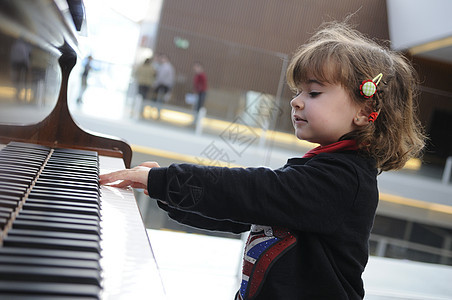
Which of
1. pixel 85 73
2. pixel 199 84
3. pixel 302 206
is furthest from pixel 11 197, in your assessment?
pixel 199 84

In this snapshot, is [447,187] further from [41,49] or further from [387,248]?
[41,49]

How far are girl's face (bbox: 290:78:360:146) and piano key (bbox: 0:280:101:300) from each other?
757 millimetres

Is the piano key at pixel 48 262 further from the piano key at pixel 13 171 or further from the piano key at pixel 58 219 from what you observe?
the piano key at pixel 13 171

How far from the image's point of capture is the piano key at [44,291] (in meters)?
0.49

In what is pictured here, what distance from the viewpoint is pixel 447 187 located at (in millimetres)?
4551

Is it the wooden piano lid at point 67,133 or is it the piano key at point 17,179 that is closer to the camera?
→ the piano key at point 17,179

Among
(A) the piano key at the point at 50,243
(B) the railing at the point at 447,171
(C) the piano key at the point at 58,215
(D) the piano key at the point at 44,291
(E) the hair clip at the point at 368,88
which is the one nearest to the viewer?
(D) the piano key at the point at 44,291

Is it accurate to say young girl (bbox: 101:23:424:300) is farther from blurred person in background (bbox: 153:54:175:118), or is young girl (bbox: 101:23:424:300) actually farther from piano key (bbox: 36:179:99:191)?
blurred person in background (bbox: 153:54:175:118)

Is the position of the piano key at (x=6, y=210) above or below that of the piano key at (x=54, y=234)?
above

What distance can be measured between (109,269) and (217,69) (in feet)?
12.5

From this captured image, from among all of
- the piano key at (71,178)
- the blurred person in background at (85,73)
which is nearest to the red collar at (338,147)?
the piano key at (71,178)

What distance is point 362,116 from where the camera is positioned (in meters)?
1.18

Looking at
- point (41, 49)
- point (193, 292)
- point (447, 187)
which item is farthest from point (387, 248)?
point (41, 49)

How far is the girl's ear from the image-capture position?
1.18 meters
